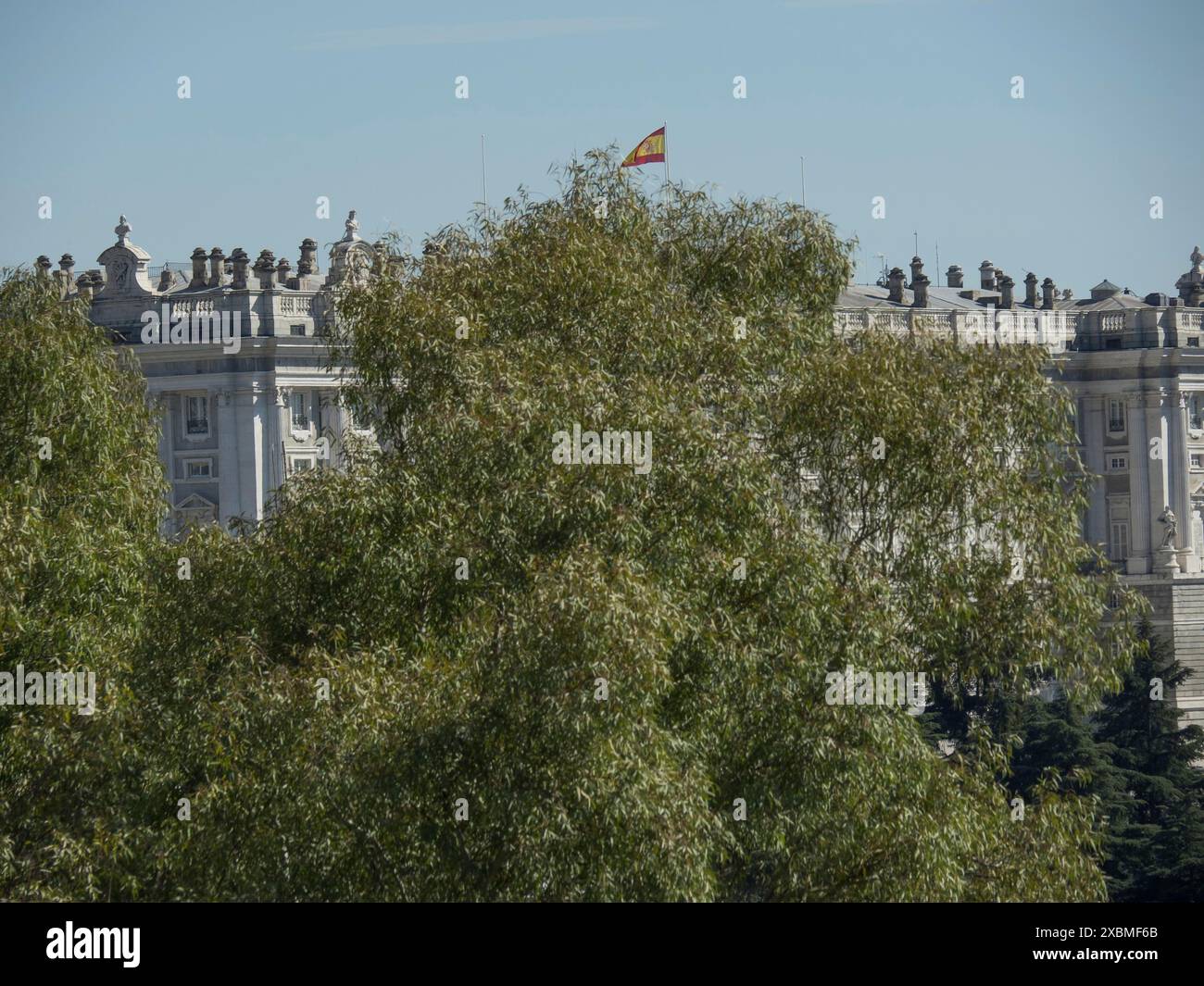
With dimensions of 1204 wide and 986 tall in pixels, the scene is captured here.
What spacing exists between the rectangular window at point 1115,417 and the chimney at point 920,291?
12.1 metres

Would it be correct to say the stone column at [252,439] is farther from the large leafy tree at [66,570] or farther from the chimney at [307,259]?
the large leafy tree at [66,570]

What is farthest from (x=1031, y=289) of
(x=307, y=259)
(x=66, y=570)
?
(x=66, y=570)

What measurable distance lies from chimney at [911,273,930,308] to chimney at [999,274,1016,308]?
456 centimetres

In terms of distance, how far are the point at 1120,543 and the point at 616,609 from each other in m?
106

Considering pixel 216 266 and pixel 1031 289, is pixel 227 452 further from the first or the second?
pixel 1031 289

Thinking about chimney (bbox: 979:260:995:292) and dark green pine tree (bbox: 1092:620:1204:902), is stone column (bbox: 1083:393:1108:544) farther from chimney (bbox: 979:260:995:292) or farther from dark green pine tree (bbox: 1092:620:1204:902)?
dark green pine tree (bbox: 1092:620:1204:902)

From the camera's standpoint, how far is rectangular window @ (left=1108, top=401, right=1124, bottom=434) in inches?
5290

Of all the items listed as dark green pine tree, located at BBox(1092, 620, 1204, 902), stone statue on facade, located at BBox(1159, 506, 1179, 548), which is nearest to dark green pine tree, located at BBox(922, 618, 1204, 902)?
dark green pine tree, located at BBox(1092, 620, 1204, 902)

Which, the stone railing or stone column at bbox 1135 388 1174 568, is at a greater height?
the stone railing

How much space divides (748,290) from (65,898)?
12.7m

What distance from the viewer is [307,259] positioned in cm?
12088

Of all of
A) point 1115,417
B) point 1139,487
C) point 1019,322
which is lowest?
point 1139,487

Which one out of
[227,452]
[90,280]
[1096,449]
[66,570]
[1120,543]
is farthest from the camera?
[1096,449]
